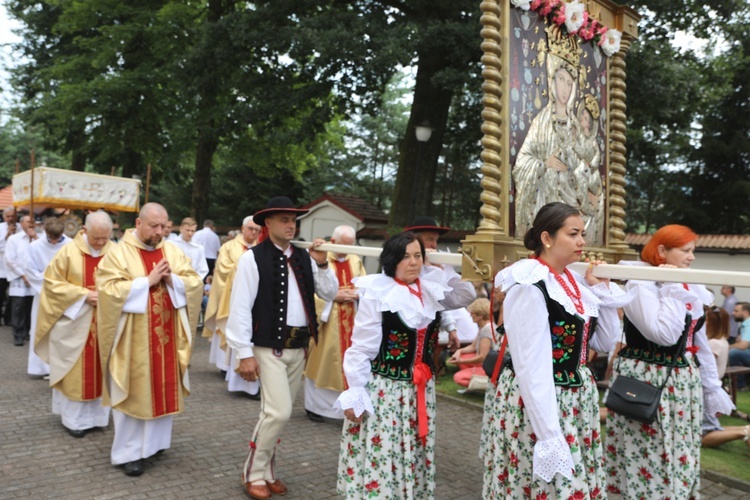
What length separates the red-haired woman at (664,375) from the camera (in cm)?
401

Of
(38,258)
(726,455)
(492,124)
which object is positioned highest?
(492,124)

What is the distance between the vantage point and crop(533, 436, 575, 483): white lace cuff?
9.41ft

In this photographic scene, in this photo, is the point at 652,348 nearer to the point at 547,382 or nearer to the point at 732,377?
the point at 547,382

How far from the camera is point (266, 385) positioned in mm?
4684

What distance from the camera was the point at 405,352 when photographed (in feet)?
12.6

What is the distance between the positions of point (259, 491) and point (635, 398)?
2.61 m

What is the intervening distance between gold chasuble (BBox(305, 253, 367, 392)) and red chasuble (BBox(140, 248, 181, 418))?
1871 millimetres

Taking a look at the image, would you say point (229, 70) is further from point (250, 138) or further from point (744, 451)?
point (744, 451)

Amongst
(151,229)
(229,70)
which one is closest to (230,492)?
(151,229)

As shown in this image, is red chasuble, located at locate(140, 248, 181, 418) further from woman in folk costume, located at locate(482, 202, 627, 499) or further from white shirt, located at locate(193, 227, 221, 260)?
white shirt, located at locate(193, 227, 221, 260)

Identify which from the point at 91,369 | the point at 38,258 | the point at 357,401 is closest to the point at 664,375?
the point at 357,401

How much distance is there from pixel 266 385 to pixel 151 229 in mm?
1654

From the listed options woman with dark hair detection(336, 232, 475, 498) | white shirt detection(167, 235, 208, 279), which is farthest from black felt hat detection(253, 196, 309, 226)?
white shirt detection(167, 235, 208, 279)

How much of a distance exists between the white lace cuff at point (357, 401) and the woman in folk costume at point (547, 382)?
28.2 inches
